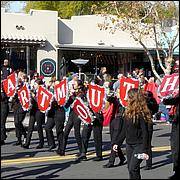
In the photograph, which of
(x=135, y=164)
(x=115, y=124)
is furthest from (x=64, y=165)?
(x=135, y=164)

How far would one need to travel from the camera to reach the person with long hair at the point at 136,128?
6000 millimetres

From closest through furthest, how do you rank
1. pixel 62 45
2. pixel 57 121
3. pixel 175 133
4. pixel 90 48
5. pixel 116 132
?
1. pixel 175 133
2. pixel 116 132
3. pixel 57 121
4. pixel 62 45
5. pixel 90 48

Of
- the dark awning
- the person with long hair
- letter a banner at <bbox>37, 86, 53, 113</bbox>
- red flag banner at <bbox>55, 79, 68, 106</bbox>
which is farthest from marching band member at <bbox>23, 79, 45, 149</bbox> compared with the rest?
the dark awning

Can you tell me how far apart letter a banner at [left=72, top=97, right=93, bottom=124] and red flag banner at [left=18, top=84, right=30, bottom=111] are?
1.56 meters

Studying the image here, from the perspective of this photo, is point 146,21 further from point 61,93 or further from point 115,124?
point 115,124

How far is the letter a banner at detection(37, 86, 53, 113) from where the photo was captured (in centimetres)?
960

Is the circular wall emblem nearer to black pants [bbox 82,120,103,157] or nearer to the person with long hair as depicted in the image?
black pants [bbox 82,120,103,157]

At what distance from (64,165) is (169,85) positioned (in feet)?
8.48

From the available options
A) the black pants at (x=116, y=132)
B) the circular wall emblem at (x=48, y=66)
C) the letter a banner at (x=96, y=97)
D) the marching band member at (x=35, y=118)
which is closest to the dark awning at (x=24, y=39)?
the circular wall emblem at (x=48, y=66)

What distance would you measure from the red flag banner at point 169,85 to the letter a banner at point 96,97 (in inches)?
58.1

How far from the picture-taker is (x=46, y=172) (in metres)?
7.61

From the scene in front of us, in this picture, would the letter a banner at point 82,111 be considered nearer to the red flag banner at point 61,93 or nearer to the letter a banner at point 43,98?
the red flag banner at point 61,93

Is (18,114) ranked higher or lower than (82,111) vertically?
lower

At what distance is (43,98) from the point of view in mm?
9719
